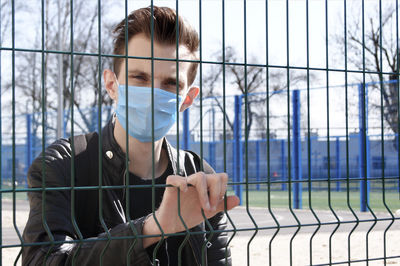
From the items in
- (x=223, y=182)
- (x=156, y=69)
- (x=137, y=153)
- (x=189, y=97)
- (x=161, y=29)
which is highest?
(x=161, y=29)

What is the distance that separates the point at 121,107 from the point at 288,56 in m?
0.82

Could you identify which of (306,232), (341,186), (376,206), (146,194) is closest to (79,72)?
(341,186)

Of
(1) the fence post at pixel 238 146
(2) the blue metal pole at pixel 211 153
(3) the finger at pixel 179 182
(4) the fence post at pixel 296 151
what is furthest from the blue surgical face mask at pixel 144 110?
(2) the blue metal pole at pixel 211 153

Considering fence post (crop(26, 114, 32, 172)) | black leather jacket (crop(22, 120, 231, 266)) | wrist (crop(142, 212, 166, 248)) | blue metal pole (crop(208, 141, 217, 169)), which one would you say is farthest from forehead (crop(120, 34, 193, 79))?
fence post (crop(26, 114, 32, 172))

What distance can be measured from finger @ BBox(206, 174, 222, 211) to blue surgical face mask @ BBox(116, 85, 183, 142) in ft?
1.80

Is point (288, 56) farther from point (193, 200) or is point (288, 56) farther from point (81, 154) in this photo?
point (81, 154)

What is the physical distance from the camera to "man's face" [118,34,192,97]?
2625 millimetres

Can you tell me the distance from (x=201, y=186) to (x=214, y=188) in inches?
2.3

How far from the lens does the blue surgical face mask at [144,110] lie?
8.50ft

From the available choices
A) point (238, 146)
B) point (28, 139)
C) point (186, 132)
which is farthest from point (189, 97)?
point (28, 139)

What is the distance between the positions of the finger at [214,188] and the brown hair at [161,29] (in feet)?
2.87

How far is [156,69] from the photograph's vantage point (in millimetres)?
2646

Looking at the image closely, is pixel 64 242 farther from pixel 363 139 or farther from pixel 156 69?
pixel 363 139

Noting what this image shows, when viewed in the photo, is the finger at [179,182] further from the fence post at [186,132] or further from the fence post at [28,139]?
the fence post at [28,139]
